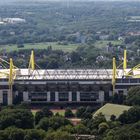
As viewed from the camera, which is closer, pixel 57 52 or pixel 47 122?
pixel 47 122

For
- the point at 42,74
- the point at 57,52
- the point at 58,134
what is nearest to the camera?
the point at 58,134

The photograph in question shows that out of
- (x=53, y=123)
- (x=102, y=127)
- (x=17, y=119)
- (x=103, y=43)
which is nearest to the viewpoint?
(x=102, y=127)

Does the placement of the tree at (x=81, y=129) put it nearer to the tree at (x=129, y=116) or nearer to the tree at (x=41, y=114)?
the tree at (x=129, y=116)

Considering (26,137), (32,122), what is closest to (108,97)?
(32,122)

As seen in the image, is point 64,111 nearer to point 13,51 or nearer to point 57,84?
point 57,84

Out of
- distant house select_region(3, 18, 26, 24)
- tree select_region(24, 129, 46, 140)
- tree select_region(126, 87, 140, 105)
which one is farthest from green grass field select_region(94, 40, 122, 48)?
tree select_region(24, 129, 46, 140)

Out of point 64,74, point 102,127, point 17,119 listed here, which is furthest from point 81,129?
point 64,74

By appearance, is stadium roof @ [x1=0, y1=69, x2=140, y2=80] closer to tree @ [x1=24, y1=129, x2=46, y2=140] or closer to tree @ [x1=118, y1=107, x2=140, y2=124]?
tree @ [x1=118, y1=107, x2=140, y2=124]

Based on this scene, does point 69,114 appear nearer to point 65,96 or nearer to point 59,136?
point 65,96
